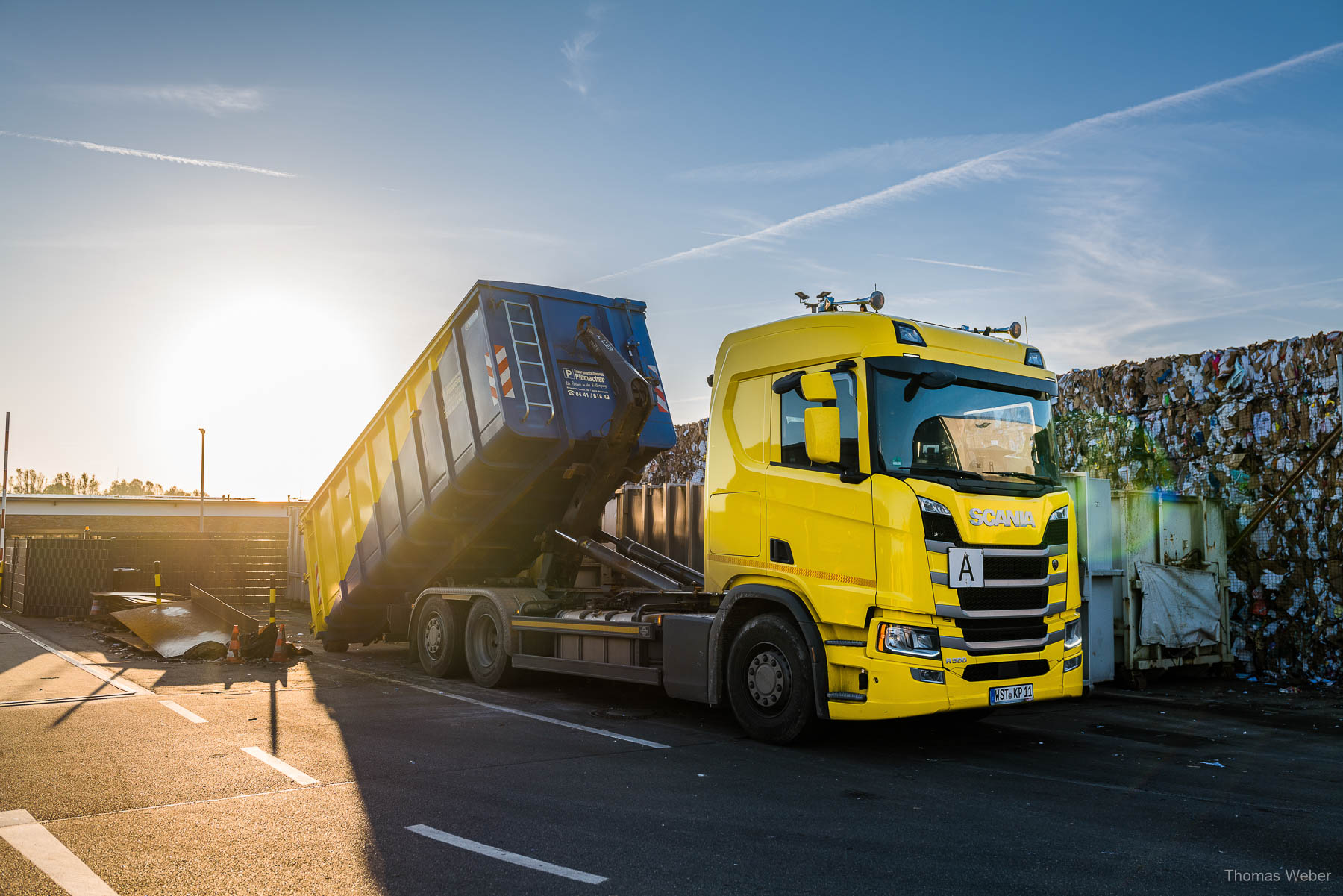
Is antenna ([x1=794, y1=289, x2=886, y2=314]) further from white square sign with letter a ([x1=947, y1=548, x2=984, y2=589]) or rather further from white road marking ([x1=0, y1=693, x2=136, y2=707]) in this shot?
white road marking ([x1=0, y1=693, x2=136, y2=707])

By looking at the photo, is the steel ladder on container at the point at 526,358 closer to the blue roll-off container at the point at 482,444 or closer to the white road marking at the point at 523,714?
the blue roll-off container at the point at 482,444

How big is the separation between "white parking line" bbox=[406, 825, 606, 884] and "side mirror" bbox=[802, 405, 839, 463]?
11.2 feet

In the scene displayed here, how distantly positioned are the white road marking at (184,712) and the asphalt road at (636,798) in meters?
0.06

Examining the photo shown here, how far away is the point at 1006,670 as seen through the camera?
689 cm

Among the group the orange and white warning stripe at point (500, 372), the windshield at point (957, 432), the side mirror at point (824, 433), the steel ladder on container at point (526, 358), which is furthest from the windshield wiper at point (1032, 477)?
the orange and white warning stripe at point (500, 372)

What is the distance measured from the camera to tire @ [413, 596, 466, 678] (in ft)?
36.2

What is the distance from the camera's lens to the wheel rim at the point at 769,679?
23.7ft

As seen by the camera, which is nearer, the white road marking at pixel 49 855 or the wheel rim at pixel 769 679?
the white road marking at pixel 49 855

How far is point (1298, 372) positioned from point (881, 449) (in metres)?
7.35

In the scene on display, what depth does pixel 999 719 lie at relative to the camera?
905 centimetres

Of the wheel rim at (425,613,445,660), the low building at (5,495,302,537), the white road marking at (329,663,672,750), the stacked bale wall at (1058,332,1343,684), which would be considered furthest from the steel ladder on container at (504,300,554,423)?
the low building at (5,495,302,537)

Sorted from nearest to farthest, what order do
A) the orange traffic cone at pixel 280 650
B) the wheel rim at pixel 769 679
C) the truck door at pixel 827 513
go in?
1. the truck door at pixel 827 513
2. the wheel rim at pixel 769 679
3. the orange traffic cone at pixel 280 650

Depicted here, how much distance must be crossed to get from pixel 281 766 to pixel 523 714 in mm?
2672

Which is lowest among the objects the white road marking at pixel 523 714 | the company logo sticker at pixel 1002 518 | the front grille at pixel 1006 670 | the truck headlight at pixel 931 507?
the white road marking at pixel 523 714
